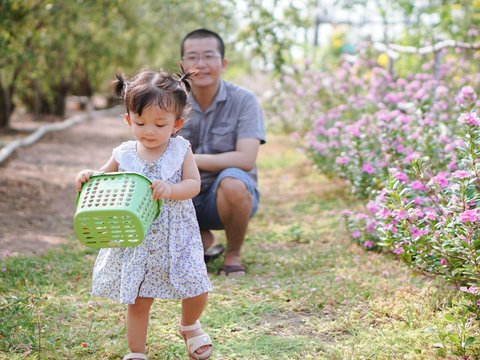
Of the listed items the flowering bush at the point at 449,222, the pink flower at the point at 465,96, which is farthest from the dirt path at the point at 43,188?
the pink flower at the point at 465,96

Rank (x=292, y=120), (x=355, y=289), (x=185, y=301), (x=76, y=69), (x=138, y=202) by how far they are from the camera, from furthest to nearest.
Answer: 1. (x=76, y=69)
2. (x=292, y=120)
3. (x=355, y=289)
4. (x=185, y=301)
5. (x=138, y=202)

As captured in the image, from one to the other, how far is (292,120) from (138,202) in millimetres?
7082

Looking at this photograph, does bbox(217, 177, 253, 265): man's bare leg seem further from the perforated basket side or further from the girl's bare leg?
the perforated basket side

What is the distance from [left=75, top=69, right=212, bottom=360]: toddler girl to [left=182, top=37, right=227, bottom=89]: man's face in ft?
4.27

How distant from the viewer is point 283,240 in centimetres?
467

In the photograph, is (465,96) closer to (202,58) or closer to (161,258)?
(202,58)

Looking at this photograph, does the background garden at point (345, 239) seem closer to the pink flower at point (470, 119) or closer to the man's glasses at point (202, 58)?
the pink flower at point (470, 119)

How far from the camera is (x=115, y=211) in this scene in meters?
2.21

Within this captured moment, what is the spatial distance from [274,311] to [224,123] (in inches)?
49.4

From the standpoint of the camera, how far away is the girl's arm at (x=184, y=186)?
7.69 ft

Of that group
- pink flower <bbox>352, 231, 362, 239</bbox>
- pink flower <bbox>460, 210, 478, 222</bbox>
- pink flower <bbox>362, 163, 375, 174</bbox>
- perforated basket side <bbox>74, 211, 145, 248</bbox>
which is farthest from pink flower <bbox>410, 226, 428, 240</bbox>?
pink flower <bbox>362, 163, 375, 174</bbox>

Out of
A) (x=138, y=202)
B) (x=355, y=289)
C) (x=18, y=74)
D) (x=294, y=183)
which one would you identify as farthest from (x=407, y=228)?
(x=18, y=74)

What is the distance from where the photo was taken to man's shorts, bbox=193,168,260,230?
3.75m

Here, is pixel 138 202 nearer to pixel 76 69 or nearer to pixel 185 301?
pixel 185 301
